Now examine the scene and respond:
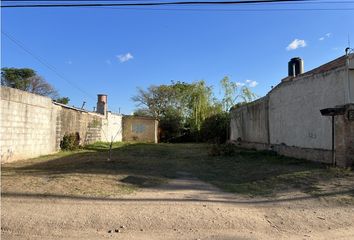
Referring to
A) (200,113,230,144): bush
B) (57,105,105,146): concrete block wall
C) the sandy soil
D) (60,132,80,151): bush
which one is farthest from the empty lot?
(200,113,230,144): bush

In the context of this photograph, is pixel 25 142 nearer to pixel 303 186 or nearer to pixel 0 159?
pixel 0 159

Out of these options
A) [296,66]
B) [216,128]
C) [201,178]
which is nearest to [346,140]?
[201,178]

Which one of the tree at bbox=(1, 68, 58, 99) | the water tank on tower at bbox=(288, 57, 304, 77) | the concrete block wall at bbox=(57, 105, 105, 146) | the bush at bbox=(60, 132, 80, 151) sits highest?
the tree at bbox=(1, 68, 58, 99)

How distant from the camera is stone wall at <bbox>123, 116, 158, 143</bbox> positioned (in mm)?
42062

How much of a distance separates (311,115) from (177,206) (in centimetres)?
1058

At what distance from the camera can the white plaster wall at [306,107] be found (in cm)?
1499

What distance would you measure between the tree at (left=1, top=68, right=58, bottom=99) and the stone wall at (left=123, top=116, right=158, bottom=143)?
17.9 m

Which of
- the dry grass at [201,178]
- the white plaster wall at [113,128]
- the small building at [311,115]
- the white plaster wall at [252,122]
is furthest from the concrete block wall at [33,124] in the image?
the small building at [311,115]

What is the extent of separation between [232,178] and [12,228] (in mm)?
7336

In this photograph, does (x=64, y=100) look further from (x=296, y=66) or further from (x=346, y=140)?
(x=346, y=140)

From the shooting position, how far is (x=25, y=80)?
5631 cm

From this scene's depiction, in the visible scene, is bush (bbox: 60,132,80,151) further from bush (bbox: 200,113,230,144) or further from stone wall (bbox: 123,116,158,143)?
stone wall (bbox: 123,116,158,143)

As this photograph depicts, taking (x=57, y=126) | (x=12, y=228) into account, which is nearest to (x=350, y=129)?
(x=12, y=228)

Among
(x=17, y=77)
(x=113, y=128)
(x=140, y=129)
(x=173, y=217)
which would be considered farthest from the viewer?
(x=17, y=77)
